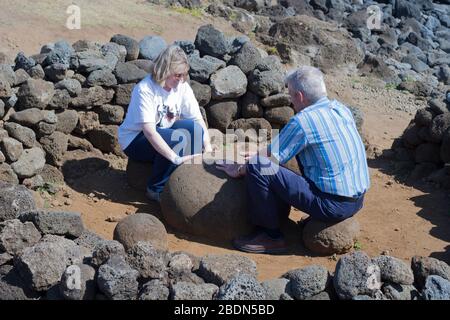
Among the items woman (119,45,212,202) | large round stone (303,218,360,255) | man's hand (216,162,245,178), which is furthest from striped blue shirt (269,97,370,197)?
woman (119,45,212,202)

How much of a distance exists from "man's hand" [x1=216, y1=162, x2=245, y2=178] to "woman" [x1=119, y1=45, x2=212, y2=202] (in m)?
0.36

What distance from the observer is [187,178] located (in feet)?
21.1

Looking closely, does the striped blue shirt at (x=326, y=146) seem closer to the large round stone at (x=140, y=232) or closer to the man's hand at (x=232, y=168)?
the man's hand at (x=232, y=168)

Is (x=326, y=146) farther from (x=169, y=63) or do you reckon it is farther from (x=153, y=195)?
(x=153, y=195)

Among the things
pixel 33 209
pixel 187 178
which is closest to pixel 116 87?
pixel 187 178

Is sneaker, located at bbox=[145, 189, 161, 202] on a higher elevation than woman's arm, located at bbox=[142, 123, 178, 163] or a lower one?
lower

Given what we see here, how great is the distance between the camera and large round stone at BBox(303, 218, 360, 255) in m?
6.08

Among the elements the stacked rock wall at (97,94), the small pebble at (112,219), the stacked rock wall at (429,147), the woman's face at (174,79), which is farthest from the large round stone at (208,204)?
the stacked rock wall at (429,147)

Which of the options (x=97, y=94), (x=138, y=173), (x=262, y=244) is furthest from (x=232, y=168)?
(x=97, y=94)

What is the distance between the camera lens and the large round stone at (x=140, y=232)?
18.4 feet

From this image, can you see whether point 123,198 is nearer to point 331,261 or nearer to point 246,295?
point 331,261

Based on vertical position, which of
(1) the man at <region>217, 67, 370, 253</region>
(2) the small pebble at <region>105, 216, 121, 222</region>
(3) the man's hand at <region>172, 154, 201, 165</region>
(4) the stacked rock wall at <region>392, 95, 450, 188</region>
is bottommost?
(2) the small pebble at <region>105, 216, 121, 222</region>

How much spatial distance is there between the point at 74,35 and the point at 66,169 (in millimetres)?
4912

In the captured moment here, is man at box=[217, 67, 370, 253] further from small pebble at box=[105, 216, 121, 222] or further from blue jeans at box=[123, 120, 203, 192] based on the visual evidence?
small pebble at box=[105, 216, 121, 222]
